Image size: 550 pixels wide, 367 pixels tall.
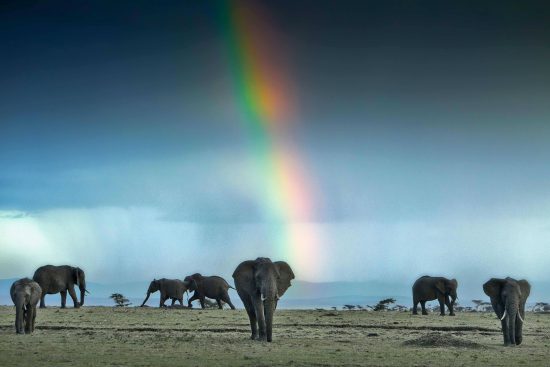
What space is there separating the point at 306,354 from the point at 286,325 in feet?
59.4

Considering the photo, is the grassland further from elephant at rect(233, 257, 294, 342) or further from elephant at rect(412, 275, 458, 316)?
elephant at rect(412, 275, 458, 316)

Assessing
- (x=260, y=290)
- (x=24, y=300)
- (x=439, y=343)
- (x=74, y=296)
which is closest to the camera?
(x=439, y=343)

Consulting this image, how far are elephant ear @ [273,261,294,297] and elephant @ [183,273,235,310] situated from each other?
33142 millimetres

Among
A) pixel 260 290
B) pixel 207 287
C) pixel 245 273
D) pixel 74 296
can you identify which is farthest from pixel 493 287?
pixel 207 287

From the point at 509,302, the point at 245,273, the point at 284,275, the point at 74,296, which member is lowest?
the point at 509,302

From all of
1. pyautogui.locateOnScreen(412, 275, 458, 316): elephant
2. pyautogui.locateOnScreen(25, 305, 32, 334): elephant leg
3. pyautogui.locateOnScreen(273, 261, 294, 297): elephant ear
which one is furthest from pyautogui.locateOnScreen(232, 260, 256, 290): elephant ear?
pyautogui.locateOnScreen(412, 275, 458, 316): elephant

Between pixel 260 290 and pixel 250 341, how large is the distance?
2174mm

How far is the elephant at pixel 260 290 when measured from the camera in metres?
37.6

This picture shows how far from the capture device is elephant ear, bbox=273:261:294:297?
137 feet

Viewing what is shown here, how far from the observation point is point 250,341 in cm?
3756

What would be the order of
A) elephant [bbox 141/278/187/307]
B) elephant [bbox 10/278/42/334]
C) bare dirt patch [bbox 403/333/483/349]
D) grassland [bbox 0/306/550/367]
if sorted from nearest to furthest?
grassland [bbox 0/306/550/367] < bare dirt patch [bbox 403/333/483/349] < elephant [bbox 10/278/42/334] < elephant [bbox 141/278/187/307]

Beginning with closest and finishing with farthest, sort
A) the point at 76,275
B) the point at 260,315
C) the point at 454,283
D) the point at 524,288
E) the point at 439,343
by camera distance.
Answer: the point at 439,343
the point at 260,315
the point at 524,288
the point at 76,275
the point at 454,283

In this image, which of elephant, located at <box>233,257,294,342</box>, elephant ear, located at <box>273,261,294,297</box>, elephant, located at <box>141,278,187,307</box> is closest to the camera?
elephant, located at <box>233,257,294,342</box>

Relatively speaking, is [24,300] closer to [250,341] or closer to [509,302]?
[250,341]
